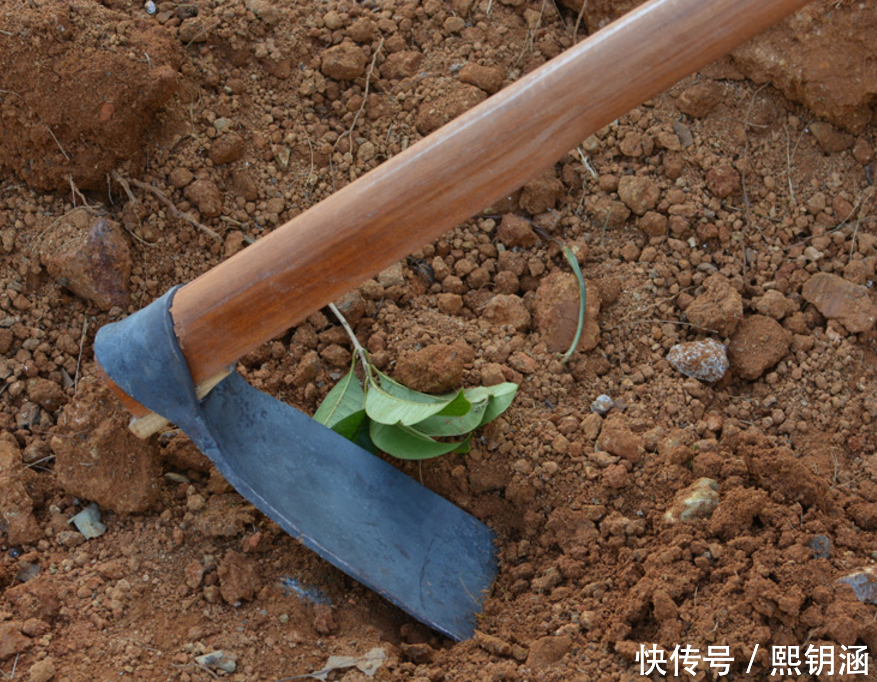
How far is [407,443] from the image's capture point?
2.30 metres

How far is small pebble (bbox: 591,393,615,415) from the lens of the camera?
8.00 feet

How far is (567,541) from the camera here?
2203 millimetres

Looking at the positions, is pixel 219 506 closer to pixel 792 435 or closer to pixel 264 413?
pixel 264 413

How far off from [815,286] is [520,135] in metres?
1.40

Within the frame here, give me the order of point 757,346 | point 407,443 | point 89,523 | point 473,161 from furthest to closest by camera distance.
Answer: point 757,346
point 407,443
point 89,523
point 473,161

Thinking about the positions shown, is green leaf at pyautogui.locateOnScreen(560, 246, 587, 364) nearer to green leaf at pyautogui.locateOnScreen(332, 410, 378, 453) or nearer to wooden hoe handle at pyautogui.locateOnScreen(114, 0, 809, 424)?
green leaf at pyautogui.locateOnScreen(332, 410, 378, 453)

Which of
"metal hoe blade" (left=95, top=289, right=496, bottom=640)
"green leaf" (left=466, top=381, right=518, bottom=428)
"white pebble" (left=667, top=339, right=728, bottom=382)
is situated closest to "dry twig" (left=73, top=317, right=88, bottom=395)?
"metal hoe blade" (left=95, top=289, right=496, bottom=640)

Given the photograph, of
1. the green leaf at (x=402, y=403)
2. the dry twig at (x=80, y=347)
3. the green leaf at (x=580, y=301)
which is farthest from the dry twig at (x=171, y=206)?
the green leaf at (x=580, y=301)

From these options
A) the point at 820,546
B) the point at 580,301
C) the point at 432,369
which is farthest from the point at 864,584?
the point at 432,369

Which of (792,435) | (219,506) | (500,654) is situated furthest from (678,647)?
(219,506)

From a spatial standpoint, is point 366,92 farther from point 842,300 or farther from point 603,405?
point 842,300

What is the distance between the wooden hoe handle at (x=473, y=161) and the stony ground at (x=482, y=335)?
68 centimetres

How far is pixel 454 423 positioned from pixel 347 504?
355 millimetres

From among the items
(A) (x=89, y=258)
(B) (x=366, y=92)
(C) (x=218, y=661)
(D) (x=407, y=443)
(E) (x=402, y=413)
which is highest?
(B) (x=366, y=92)
